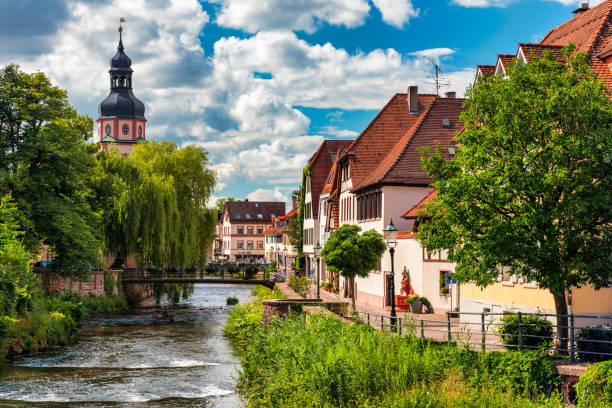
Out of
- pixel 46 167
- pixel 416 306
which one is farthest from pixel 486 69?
pixel 46 167

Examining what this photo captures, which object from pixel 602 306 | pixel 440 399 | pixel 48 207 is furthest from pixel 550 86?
pixel 48 207

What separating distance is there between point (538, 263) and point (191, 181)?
35.5m

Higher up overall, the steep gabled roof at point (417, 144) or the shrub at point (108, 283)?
the steep gabled roof at point (417, 144)

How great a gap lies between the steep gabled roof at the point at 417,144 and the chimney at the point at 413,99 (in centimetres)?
346

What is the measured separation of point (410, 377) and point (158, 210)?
30352 millimetres

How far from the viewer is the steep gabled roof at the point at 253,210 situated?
129m

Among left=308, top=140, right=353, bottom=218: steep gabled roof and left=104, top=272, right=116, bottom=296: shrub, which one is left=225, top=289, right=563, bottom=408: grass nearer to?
left=104, top=272, right=116, bottom=296: shrub

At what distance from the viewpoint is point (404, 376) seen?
45.5 feet

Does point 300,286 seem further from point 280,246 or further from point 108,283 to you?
point 280,246

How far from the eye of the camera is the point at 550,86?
50.8 ft

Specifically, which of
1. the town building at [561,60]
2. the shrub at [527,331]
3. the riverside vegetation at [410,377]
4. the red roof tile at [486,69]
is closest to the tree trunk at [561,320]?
the shrub at [527,331]

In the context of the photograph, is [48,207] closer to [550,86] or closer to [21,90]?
[21,90]

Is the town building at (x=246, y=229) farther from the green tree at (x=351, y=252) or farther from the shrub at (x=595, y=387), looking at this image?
the shrub at (x=595, y=387)

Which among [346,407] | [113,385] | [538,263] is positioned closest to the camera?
[346,407]
